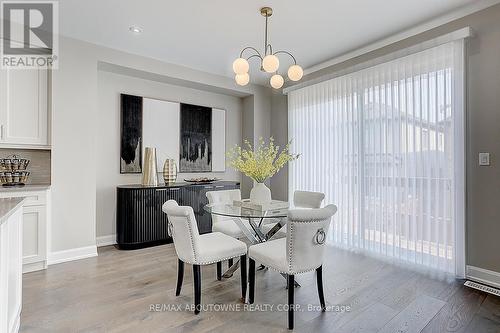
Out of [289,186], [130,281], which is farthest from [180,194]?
[289,186]

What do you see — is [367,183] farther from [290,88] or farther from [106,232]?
[106,232]

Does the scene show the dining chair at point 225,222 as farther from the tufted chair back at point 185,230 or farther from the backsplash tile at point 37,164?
the backsplash tile at point 37,164

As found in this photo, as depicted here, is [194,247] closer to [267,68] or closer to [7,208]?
Answer: [7,208]

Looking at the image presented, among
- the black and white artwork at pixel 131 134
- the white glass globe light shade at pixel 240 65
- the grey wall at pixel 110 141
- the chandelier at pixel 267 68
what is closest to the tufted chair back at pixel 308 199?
the chandelier at pixel 267 68

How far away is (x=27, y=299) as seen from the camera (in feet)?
7.86

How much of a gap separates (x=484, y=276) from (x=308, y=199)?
1.83 meters

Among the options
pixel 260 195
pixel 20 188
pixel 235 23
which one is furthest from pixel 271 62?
pixel 20 188

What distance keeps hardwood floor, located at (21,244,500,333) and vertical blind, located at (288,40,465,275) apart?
0.45 metres

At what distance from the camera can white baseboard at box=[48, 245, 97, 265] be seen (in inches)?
130

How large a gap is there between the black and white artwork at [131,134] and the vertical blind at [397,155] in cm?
269

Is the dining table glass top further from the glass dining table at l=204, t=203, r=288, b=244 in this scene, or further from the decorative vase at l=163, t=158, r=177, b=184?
the decorative vase at l=163, t=158, r=177, b=184

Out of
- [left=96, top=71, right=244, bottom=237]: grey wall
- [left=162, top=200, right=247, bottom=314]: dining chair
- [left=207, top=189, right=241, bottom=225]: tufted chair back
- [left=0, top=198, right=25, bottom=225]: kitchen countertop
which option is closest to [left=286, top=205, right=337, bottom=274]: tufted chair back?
[left=162, top=200, right=247, bottom=314]: dining chair

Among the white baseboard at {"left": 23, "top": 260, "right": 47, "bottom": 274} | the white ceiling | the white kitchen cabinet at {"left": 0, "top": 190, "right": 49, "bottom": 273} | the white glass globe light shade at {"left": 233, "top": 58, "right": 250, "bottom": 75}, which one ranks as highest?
the white ceiling

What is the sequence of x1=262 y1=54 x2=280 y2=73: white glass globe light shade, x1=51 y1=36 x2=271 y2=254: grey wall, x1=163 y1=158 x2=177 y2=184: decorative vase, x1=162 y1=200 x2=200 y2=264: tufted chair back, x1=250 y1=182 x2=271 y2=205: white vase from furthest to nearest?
x1=163 y1=158 x2=177 y2=184: decorative vase < x1=51 y1=36 x2=271 y2=254: grey wall < x1=250 y1=182 x2=271 y2=205: white vase < x1=262 y1=54 x2=280 y2=73: white glass globe light shade < x1=162 y1=200 x2=200 y2=264: tufted chair back
